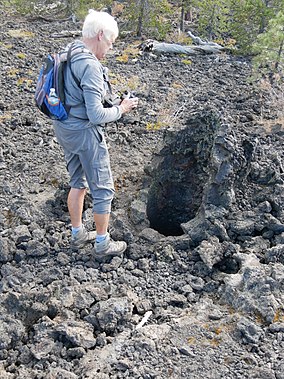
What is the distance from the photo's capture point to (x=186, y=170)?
5883mm

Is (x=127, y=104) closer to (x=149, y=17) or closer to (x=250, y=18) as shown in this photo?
(x=250, y=18)

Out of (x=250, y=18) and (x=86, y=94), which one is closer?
(x=86, y=94)

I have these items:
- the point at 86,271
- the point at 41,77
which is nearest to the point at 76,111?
the point at 41,77

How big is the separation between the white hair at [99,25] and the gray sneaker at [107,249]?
1.86m

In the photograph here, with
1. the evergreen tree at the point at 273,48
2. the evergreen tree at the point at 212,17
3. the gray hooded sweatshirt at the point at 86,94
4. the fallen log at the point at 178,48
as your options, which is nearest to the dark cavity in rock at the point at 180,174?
the gray hooded sweatshirt at the point at 86,94

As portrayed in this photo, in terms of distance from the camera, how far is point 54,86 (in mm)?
4047

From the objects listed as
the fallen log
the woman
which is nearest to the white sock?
the woman

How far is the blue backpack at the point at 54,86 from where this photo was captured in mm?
4000

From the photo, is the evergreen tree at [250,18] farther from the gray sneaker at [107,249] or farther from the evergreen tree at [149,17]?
the gray sneaker at [107,249]

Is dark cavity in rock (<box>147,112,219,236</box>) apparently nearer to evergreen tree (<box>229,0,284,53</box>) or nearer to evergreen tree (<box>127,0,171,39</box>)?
evergreen tree (<box>229,0,284,53</box>)

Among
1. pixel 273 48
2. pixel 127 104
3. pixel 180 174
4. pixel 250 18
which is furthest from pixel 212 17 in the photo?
pixel 127 104

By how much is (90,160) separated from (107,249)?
929 millimetres

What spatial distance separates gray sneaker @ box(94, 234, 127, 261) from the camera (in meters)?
4.69

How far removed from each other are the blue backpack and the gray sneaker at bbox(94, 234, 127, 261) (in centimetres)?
128
